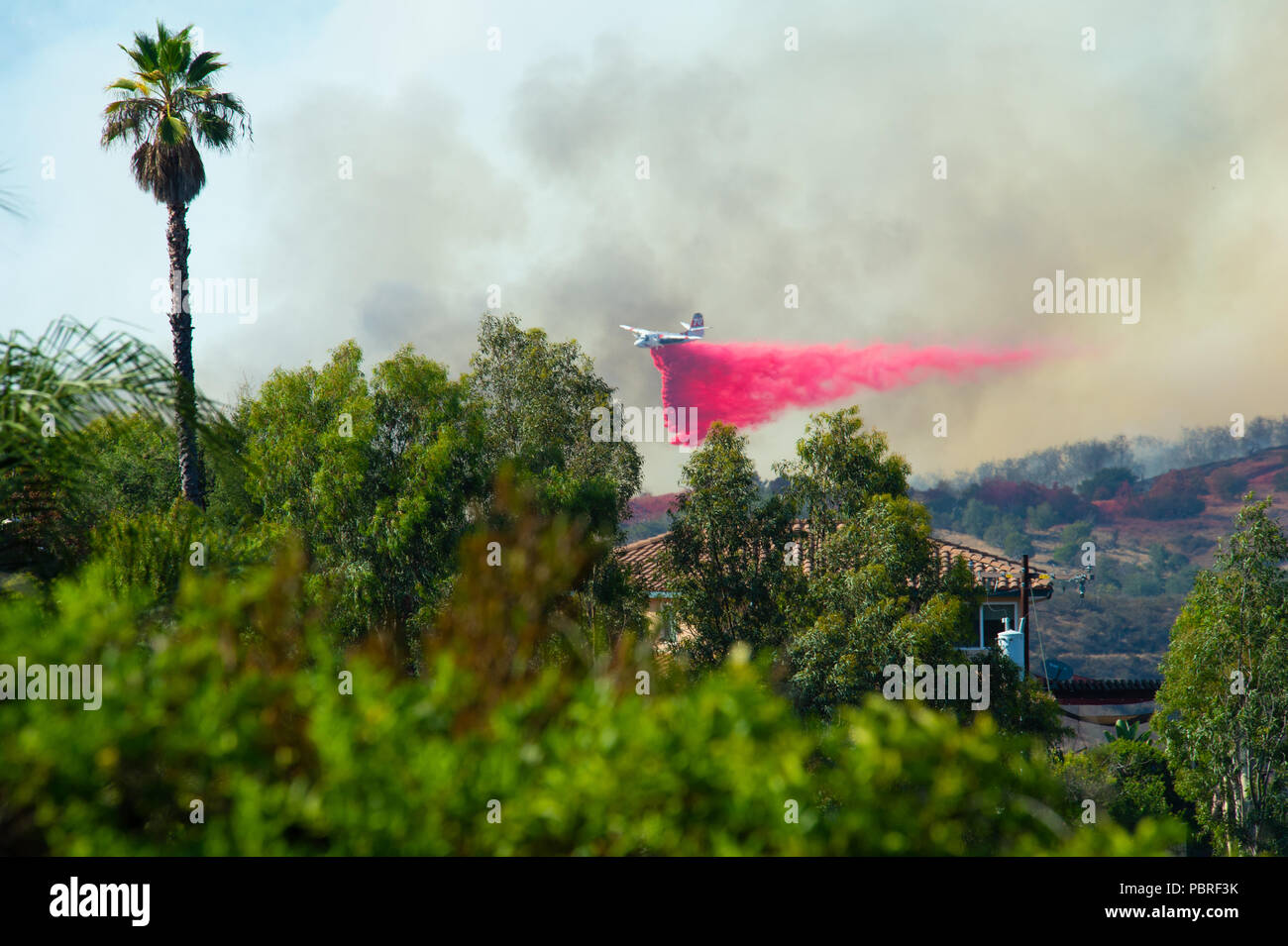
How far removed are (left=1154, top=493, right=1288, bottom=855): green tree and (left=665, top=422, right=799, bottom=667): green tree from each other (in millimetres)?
10213

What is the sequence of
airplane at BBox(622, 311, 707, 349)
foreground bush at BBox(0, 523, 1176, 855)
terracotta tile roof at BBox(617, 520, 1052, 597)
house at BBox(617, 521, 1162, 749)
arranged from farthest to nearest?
airplane at BBox(622, 311, 707, 349) → terracotta tile roof at BBox(617, 520, 1052, 597) → house at BBox(617, 521, 1162, 749) → foreground bush at BBox(0, 523, 1176, 855)

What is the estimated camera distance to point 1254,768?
24375mm

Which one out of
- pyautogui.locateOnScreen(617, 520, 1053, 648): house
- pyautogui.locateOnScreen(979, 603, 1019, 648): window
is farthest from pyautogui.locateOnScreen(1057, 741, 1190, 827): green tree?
pyautogui.locateOnScreen(979, 603, 1019, 648): window

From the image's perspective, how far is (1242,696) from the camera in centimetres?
2411

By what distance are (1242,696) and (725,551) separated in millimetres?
12055

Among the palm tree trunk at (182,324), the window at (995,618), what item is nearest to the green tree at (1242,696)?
the window at (995,618)

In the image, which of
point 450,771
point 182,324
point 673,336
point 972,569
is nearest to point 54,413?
point 450,771

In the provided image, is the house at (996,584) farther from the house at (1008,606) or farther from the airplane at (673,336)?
the airplane at (673,336)

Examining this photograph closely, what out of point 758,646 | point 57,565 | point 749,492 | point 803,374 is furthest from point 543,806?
point 803,374

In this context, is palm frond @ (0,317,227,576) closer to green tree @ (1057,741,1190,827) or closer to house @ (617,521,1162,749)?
house @ (617,521,1162,749)

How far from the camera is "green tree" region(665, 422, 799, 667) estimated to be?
73.9 feet

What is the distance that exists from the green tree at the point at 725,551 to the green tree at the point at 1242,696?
33.5 feet

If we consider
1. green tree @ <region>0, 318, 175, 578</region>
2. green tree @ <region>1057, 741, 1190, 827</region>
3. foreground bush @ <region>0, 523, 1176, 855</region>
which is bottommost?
green tree @ <region>1057, 741, 1190, 827</region>

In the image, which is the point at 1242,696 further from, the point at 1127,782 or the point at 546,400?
the point at 546,400
